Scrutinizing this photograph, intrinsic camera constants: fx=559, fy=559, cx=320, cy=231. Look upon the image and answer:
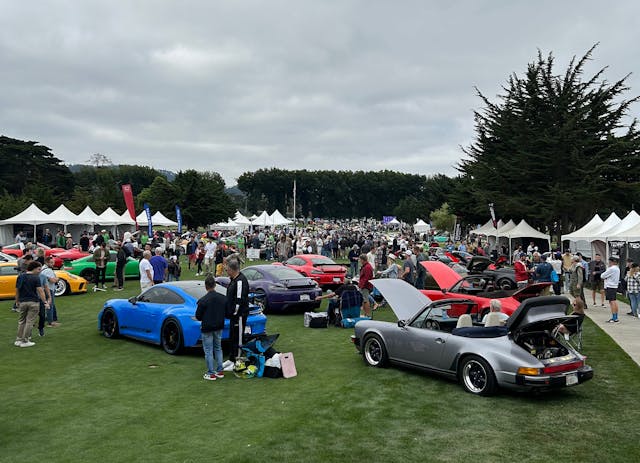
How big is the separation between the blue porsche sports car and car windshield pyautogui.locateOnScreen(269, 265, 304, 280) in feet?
12.9

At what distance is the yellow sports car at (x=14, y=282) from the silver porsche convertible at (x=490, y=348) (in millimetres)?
13313

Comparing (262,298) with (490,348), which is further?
(262,298)

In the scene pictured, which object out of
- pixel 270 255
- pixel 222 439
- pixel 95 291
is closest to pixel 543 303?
pixel 222 439

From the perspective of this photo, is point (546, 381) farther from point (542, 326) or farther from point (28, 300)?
point (28, 300)

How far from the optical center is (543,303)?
25.2 ft

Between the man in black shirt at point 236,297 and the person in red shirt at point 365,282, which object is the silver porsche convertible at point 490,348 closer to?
the man in black shirt at point 236,297

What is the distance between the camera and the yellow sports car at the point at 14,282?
57.9 feet

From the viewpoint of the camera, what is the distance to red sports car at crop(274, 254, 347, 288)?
62.9 ft

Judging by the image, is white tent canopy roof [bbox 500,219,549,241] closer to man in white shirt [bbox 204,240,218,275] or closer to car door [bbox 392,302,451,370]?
man in white shirt [bbox 204,240,218,275]

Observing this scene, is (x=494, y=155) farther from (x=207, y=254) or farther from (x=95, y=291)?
(x=95, y=291)

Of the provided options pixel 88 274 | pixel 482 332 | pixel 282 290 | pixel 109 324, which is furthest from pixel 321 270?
pixel 482 332

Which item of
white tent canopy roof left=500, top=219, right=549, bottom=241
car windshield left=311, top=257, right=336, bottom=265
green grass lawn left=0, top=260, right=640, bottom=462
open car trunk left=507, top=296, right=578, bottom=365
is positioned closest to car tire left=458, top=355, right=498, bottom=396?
green grass lawn left=0, top=260, right=640, bottom=462

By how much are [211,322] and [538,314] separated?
4.82 m

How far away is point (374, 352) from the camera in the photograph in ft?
32.3
